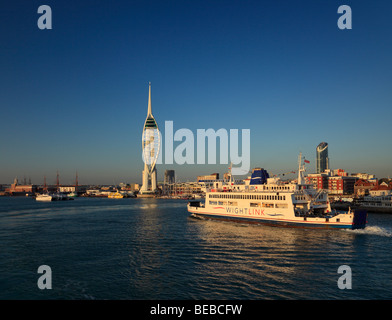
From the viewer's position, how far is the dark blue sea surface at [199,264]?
1880cm

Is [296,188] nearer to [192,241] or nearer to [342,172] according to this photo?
[192,241]

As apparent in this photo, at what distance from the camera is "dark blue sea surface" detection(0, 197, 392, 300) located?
18.8m

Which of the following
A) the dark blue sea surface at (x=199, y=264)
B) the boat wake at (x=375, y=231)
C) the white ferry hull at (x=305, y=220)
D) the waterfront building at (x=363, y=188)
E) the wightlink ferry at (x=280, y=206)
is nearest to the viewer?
the dark blue sea surface at (x=199, y=264)

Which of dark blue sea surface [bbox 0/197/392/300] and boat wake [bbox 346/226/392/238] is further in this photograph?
boat wake [bbox 346/226/392/238]

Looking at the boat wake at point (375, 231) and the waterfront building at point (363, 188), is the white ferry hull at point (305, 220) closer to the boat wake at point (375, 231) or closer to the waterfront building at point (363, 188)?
the boat wake at point (375, 231)

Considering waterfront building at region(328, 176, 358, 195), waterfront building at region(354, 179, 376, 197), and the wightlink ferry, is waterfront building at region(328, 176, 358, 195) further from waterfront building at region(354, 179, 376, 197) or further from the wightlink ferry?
the wightlink ferry

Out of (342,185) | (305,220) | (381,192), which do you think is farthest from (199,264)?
(342,185)

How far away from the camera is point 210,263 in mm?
25109

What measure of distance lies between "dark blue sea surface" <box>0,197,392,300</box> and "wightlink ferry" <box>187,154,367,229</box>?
1.86m

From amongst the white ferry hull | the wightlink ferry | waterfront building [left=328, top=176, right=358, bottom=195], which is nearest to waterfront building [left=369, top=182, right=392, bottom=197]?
waterfront building [left=328, top=176, right=358, bottom=195]

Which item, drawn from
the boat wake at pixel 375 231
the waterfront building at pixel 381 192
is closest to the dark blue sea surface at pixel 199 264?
the boat wake at pixel 375 231

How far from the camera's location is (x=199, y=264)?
24.8 metres

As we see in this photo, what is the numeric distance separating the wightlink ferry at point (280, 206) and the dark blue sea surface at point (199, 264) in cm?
186

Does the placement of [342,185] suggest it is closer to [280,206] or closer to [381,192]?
[381,192]
